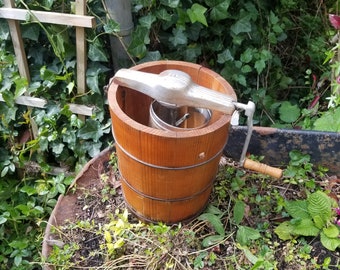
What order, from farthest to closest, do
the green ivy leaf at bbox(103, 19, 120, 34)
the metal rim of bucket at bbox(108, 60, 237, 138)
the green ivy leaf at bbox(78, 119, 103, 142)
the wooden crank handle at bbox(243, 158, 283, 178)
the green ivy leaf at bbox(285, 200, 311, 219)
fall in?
the green ivy leaf at bbox(78, 119, 103, 142) → the green ivy leaf at bbox(103, 19, 120, 34) → the green ivy leaf at bbox(285, 200, 311, 219) → the wooden crank handle at bbox(243, 158, 283, 178) → the metal rim of bucket at bbox(108, 60, 237, 138)

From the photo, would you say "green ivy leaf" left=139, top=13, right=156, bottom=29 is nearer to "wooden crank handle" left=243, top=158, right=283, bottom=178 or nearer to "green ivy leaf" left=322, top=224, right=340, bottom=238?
"wooden crank handle" left=243, top=158, right=283, bottom=178

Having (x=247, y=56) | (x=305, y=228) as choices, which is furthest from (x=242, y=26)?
(x=305, y=228)

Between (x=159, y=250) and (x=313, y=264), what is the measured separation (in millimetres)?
532

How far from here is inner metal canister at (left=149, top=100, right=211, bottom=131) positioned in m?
1.17

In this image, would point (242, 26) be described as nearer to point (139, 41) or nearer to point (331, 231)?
point (139, 41)

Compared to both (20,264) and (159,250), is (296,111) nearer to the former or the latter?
(159,250)

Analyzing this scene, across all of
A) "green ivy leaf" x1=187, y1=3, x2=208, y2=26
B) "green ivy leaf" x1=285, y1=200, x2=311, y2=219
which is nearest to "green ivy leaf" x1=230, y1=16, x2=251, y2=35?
"green ivy leaf" x1=187, y1=3, x2=208, y2=26

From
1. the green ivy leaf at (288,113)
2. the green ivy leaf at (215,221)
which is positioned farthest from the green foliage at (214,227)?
the green ivy leaf at (288,113)

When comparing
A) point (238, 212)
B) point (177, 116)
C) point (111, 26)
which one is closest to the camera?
Result: point (177, 116)

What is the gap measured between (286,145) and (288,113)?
35 centimetres

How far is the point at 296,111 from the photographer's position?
1861 millimetres

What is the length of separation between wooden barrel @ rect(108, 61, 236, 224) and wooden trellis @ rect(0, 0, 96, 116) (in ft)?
1.40

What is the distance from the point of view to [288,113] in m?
1.87

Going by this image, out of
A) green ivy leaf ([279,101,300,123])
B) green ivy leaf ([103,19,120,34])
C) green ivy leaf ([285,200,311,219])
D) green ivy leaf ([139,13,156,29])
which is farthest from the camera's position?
green ivy leaf ([279,101,300,123])
